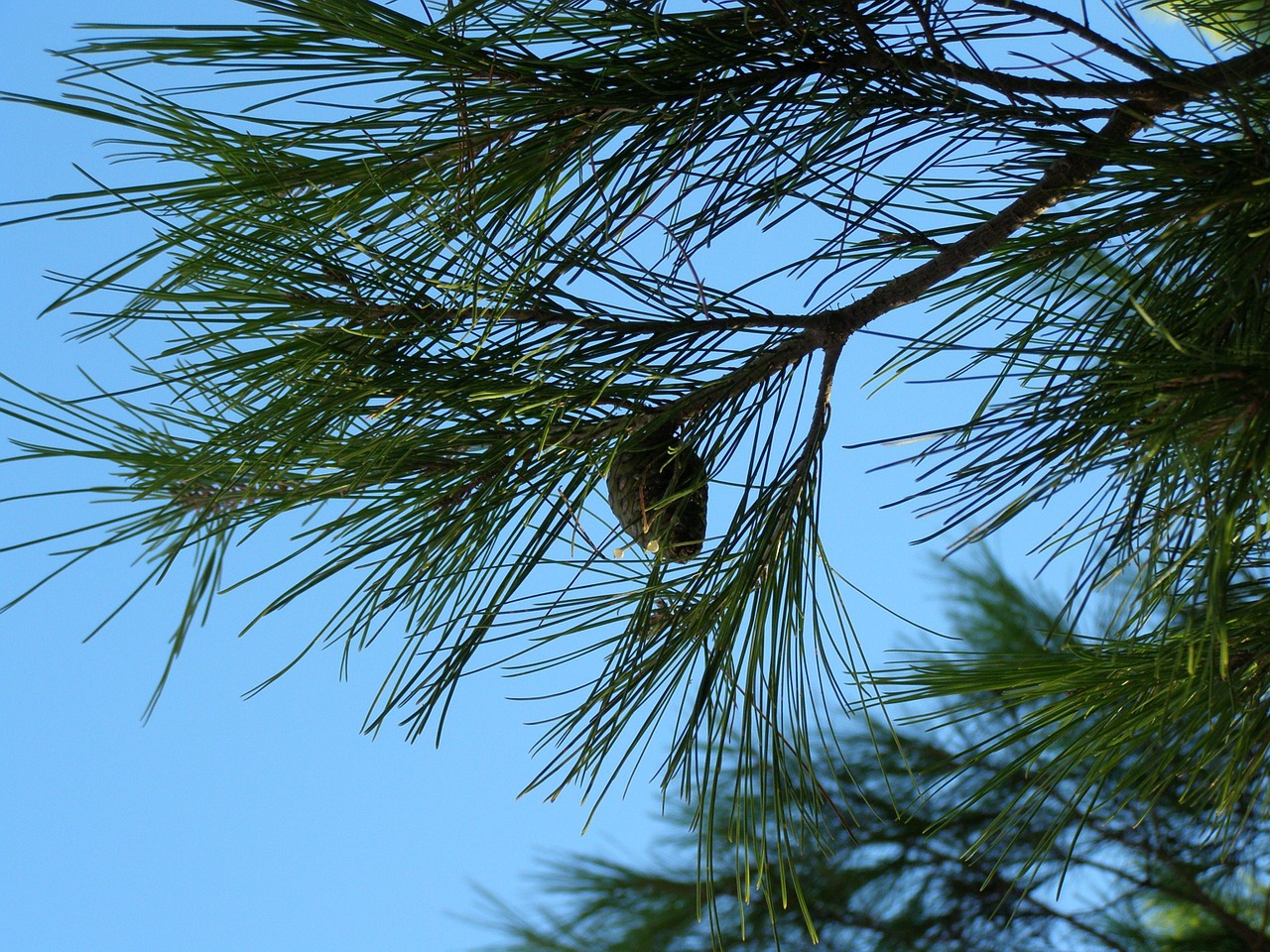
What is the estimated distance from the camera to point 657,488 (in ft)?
1.54

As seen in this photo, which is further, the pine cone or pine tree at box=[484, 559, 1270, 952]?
pine tree at box=[484, 559, 1270, 952]

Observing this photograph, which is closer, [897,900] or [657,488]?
[657,488]

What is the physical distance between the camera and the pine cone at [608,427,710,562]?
1.51 feet

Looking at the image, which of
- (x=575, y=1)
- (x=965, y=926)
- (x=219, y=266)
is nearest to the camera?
(x=219, y=266)

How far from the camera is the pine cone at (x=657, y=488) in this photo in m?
0.46

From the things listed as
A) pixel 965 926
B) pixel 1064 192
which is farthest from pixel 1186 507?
pixel 965 926

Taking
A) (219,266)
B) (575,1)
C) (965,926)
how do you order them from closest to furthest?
(219,266), (575,1), (965,926)

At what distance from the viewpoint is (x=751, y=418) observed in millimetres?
491

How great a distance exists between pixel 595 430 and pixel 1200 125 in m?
0.24

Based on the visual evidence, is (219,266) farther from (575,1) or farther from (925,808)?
(925,808)

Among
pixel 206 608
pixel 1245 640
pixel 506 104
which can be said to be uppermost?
pixel 506 104

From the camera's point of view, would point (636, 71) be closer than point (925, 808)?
Yes

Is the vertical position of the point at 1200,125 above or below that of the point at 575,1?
below

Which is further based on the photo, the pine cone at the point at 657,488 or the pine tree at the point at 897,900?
the pine tree at the point at 897,900
